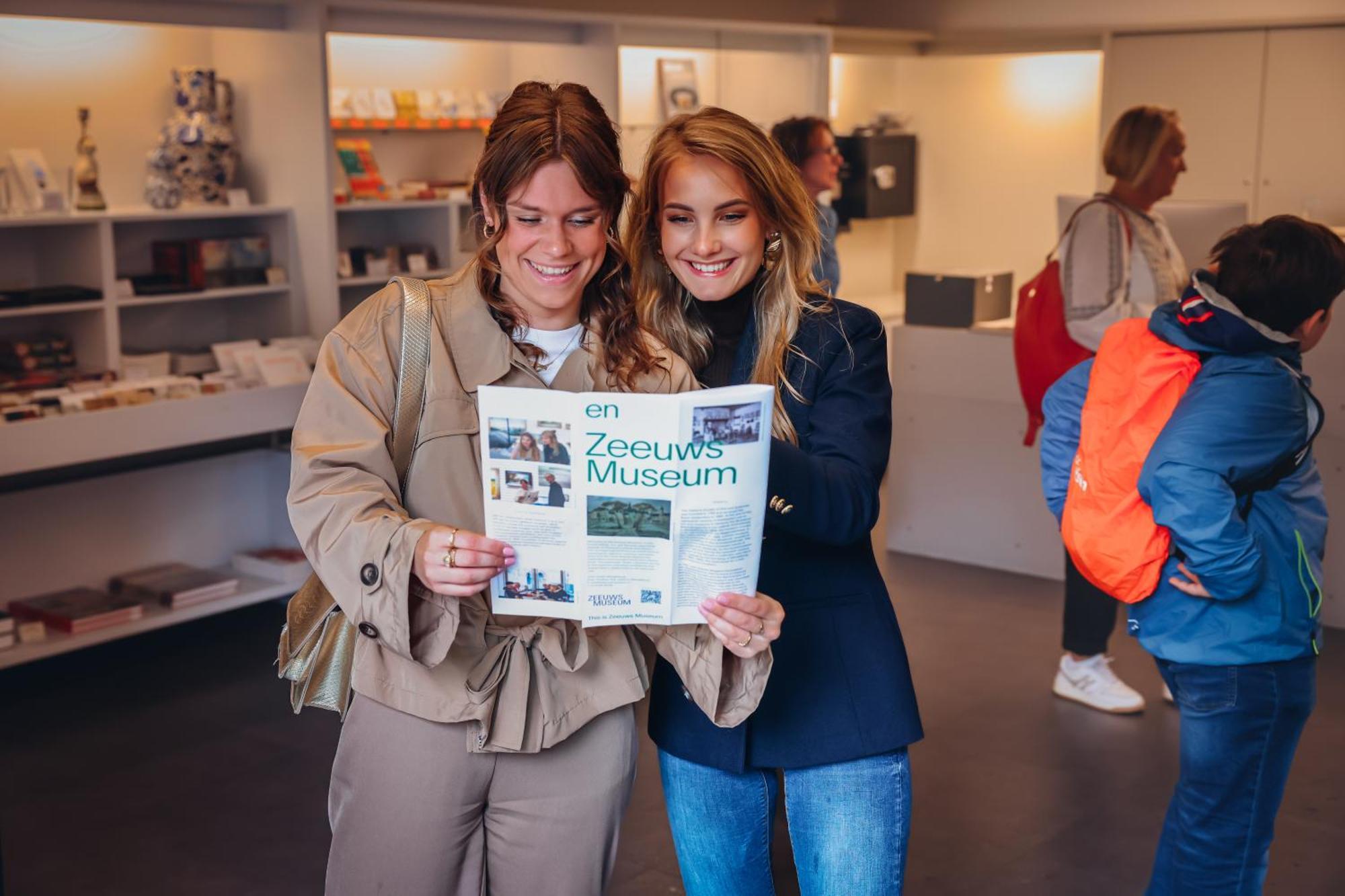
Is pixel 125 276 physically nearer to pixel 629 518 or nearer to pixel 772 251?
pixel 772 251

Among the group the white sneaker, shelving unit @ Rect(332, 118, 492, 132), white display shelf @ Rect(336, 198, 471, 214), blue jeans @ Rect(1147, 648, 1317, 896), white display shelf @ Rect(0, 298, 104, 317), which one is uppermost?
shelving unit @ Rect(332, 118, 492, 132)

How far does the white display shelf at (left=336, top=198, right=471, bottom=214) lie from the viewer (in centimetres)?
539

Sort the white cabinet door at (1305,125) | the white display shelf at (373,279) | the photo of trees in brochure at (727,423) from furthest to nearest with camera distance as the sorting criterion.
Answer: the white cabinet door at (1305,125) → the white display shelf at (373,279) → the photo of trees in brochure at (727,423)

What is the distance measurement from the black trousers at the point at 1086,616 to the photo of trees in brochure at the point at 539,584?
2.94 meters

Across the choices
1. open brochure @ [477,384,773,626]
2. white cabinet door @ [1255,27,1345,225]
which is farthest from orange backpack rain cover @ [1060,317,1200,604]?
white cabinet door @ [1255,27,1345,225]

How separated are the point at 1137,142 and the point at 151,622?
3458mm

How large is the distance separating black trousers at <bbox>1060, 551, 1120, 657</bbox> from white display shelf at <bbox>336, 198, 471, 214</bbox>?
2.96m

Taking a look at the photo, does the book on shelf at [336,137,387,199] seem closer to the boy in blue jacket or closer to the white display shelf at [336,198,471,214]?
the white display shelf at [336,198,471,214]

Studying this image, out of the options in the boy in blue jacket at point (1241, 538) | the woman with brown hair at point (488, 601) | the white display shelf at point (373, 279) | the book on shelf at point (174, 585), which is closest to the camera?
the woman with brown hair at point (488, 601)

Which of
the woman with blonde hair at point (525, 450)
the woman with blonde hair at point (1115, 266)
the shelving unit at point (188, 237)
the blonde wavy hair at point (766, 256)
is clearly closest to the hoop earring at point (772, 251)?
the blonde wavy hair at point (766, 256)

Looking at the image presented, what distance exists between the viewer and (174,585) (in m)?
4.77

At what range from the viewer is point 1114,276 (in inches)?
163

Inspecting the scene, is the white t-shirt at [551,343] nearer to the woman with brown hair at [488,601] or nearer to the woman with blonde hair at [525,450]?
the woman with brown hair at [488,601]

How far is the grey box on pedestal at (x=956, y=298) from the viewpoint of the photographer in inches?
219
